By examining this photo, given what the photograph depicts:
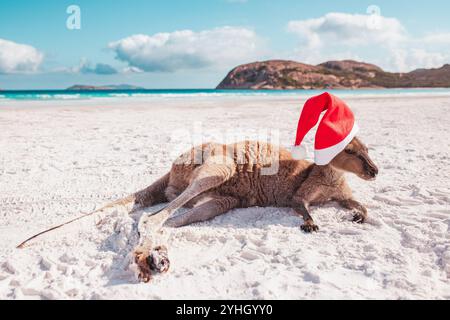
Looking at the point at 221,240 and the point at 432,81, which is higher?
the point at 432,81

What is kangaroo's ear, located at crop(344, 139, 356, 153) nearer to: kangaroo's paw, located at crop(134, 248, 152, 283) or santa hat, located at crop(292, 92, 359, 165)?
santa hat, located at crop(292, 92, 359, 165)

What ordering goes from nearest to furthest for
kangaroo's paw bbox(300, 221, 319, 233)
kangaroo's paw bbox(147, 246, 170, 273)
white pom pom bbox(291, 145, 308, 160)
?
kangaroo's paw bbox(147, 246, 170, 273) < kangaroo's paw bbox(300, 221, 319, 233) < white pom pom bbox(291, 145, 308, 160)

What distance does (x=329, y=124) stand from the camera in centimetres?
338

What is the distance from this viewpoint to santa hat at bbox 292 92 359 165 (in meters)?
3.40

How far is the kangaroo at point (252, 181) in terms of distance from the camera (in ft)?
11.7

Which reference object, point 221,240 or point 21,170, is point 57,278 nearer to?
point 221,240

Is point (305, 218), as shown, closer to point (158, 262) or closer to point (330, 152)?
point (330, 152)

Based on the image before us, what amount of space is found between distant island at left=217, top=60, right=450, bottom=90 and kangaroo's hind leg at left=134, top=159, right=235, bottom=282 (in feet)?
229

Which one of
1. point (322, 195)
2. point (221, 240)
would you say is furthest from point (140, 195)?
point (322, 195)

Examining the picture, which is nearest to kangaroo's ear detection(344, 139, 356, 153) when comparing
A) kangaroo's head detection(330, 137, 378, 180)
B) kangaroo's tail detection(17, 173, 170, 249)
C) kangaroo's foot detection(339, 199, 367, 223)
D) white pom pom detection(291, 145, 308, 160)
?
kangaroo's head detection(330, 137, 378, 180)

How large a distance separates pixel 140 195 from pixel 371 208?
2.45 meters

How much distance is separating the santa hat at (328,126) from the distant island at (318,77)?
69101 millimetres

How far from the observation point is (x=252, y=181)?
393 centimetres
